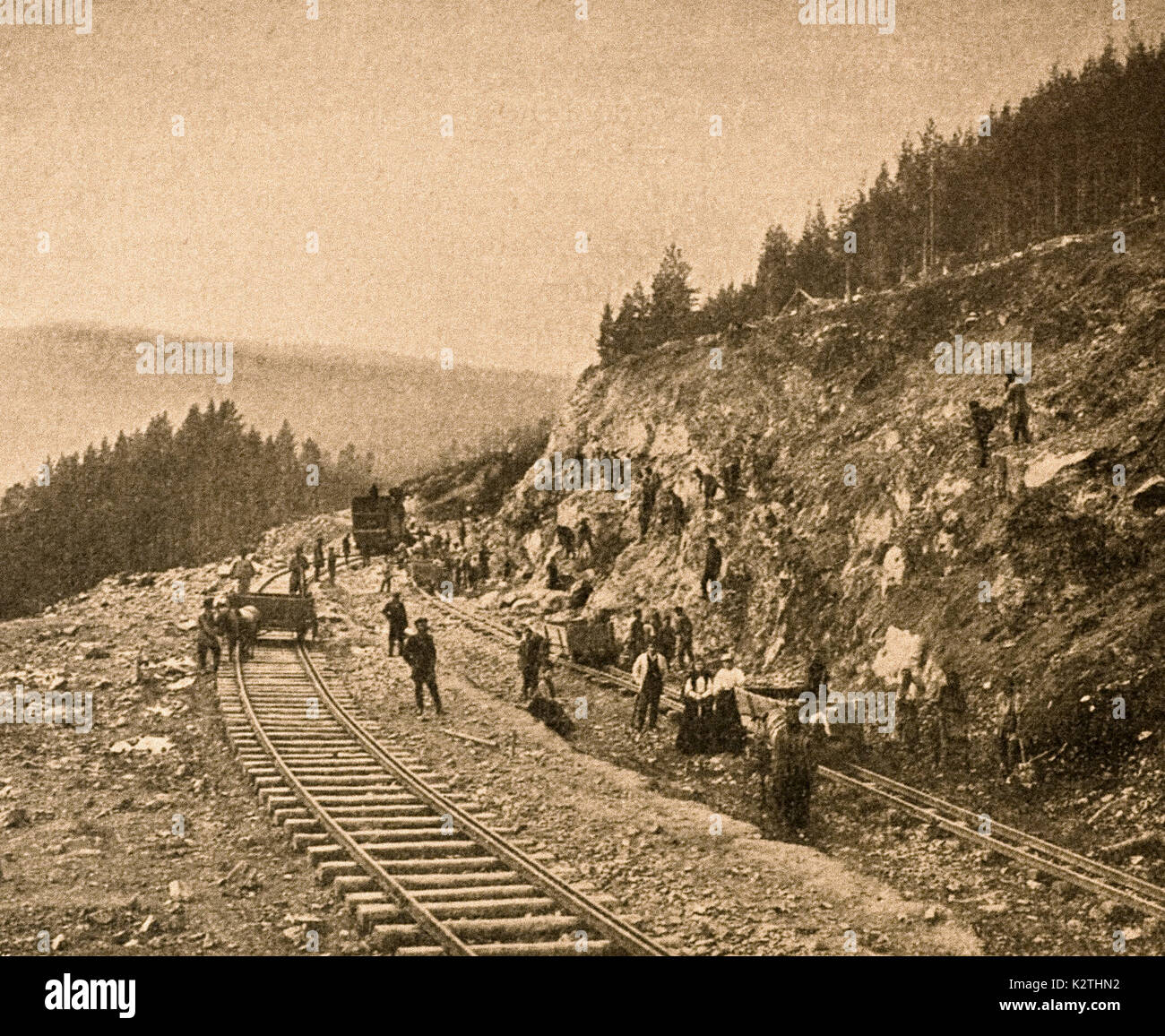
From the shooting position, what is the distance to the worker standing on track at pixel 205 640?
915cm

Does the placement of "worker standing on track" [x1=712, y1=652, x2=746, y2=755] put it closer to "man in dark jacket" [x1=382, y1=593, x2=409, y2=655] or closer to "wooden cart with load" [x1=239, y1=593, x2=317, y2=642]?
"man in dark jacket" [x1=382, y1=593, x2=409, y2=655]

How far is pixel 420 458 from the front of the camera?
10.7 m

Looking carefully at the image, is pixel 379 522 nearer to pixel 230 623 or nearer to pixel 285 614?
pixel 285 614

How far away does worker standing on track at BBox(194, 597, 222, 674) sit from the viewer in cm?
915

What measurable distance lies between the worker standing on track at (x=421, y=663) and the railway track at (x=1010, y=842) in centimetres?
336

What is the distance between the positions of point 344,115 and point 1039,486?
676 cm

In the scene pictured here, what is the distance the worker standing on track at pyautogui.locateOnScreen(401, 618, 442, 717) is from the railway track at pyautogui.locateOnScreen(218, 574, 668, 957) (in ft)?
1.90

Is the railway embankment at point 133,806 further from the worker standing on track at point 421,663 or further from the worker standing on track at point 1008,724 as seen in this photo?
the worker standing on track at point 1008,724

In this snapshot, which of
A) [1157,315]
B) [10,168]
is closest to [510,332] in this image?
[10,168]

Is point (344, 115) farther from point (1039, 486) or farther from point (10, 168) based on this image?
point (1039, 486)

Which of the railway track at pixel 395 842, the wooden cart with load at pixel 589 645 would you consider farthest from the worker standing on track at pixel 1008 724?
the wooden cart with load at pixel 589 645

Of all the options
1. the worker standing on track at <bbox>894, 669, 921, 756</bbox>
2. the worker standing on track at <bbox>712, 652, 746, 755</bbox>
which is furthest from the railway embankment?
the worker standing on track at <bbox>894, 669, 921, 756</bbox>
